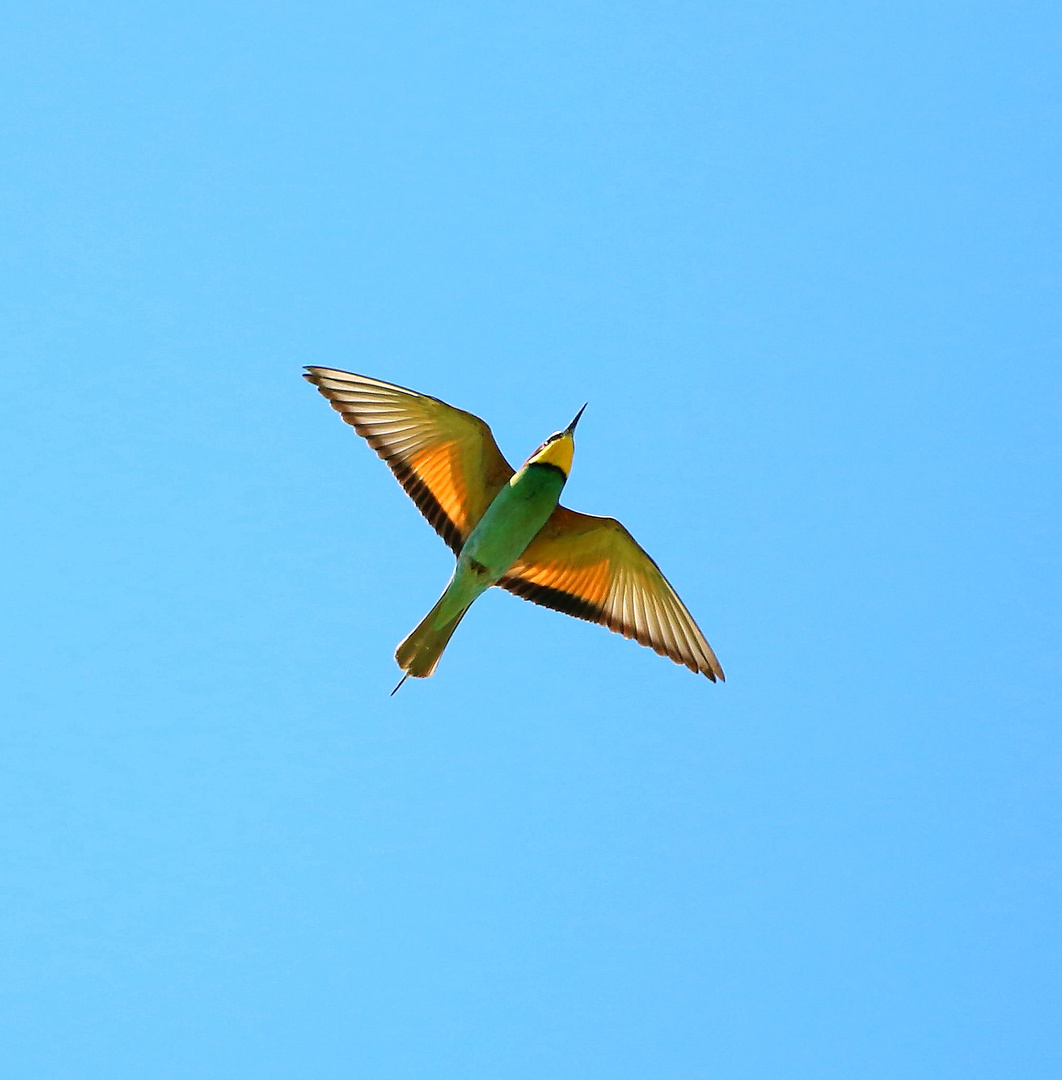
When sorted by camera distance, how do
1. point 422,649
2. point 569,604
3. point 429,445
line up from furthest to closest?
point 569,604 → point 429,445 → point 422,649

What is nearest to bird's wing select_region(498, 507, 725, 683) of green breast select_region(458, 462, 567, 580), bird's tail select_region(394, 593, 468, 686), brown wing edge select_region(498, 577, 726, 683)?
brown wing edge select_region(498, 577, 726, 683)

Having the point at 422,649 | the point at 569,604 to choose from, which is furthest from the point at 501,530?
the point at 569,604

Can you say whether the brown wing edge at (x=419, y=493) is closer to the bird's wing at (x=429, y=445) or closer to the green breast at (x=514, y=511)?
the bird's wing at (x=429, y=445)

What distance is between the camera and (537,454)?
318 inches

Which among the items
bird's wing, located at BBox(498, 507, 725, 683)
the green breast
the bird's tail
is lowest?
the bird's tail

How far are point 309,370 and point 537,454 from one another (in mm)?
1400

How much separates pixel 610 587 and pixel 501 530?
43.0 inches

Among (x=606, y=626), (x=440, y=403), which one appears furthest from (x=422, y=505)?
(x=606, y=626)

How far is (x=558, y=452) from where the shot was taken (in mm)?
8047

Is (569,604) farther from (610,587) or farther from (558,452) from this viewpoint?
(558,452)

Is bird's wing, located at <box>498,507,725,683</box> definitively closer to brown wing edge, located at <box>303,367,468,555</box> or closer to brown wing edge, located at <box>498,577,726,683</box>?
brown wing edge, located at <box>498,577,726,683</box>

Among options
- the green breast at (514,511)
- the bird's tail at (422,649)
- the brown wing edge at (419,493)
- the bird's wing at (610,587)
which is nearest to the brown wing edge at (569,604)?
the bird's wing at (610,587)

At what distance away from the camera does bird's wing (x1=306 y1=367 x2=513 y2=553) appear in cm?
811

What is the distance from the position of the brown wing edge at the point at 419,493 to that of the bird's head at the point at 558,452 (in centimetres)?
69
